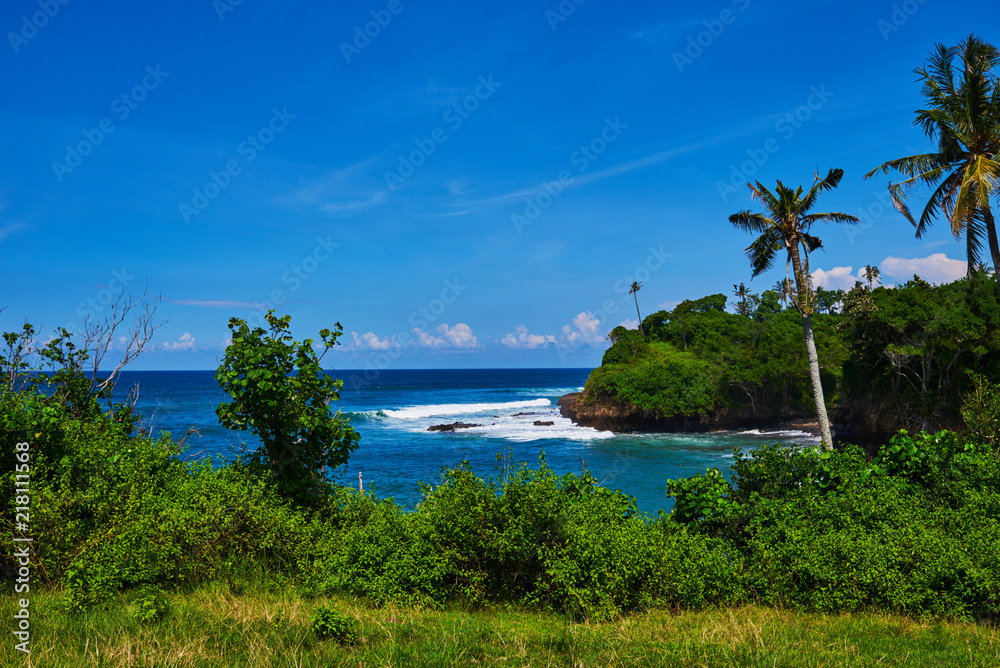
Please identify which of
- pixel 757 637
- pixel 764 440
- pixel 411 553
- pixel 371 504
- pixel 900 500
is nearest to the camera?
pixel 757 637

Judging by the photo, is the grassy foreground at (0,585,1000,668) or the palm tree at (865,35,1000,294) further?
the palm tree at (865,35,1000,294)

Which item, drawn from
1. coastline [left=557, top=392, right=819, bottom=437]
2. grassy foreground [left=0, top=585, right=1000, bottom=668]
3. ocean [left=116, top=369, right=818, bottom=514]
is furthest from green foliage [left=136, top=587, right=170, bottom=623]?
coastline [left=557, top=392, right=819, bottom=437]

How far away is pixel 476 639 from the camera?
542 cm

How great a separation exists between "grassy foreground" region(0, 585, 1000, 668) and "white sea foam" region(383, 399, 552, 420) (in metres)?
61.6

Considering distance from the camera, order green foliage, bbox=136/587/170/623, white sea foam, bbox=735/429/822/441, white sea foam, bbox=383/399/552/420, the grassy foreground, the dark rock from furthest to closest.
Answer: white sea foam, bbox=383/399/552/420 < the dark rock < white sea foam, bbox=735/429/822/441 < green foliage, bbox=136/587/170/623 < the grassy foreground

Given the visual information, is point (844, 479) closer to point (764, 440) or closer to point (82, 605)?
point (82, 605)

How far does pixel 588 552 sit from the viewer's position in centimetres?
650

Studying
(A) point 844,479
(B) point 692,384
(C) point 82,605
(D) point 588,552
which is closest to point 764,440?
(B) point 692,384

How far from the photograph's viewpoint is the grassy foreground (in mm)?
4879

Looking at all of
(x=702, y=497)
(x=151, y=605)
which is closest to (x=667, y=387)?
(x=702, y=497)

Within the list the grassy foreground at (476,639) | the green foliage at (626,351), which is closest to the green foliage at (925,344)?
the grassy foreground at (476,639)

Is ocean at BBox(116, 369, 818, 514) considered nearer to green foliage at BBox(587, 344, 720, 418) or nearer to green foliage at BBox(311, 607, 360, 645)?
green foliage at BBox(587, 344, 720, 418)

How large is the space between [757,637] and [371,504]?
5.76m

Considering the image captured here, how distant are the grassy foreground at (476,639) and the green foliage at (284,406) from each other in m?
2.83
